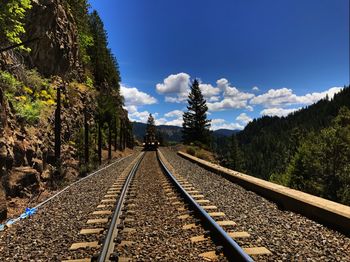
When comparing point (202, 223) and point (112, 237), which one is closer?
point (112, 237)

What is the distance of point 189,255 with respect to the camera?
16.1 feet

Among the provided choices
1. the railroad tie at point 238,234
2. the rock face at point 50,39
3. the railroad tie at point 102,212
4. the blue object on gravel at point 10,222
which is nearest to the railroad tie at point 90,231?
the railroad tie at point 102,212

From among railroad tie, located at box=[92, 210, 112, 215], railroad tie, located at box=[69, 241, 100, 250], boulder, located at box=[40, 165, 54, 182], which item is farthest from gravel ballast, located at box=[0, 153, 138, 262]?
boulder, located at box=[40, 165, 54, 182]

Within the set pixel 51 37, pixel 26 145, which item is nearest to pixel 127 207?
pixel 26 145

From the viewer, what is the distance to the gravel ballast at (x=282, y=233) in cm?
482

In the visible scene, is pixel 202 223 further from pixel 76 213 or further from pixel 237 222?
pixel 76 213

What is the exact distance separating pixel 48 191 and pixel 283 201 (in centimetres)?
892

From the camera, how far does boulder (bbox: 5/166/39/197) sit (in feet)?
32.2

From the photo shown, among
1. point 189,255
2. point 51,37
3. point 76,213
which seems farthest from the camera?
point 51,37

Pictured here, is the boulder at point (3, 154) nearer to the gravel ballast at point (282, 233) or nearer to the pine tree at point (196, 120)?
the gravel ballast at point (282, 233)

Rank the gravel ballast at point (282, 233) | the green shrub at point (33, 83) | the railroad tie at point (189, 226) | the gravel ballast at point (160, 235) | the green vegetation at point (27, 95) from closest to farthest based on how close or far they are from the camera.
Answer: the gravel ballast at point (282, 233) < the gravel ballast at point (160, 235) < the railroad tie at point (189, 226) < the green vegetation at point (27, 95) < the green shrub at point (33, 83)

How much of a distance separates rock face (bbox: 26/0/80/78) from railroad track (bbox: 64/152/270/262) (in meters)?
20.9

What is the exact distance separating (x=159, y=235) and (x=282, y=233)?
7.55 feet

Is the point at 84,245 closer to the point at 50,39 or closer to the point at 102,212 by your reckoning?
the point at 102,212
